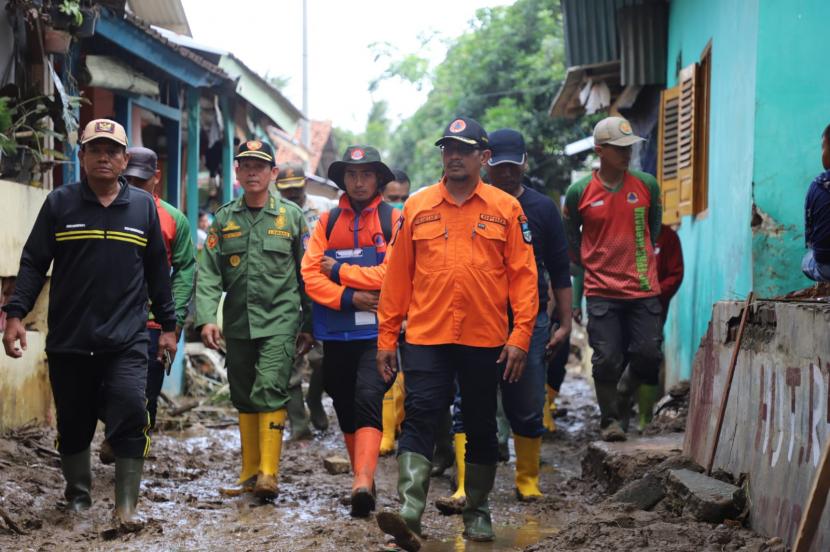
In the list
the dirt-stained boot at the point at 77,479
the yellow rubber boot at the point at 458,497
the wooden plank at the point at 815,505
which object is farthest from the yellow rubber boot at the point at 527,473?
the wooden plank at the point at 815,505

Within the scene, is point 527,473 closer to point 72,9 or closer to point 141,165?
point 141,165

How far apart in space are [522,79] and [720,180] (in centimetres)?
1553

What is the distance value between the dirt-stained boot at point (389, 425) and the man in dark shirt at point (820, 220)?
3575 mm

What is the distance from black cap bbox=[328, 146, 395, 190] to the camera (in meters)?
6.70

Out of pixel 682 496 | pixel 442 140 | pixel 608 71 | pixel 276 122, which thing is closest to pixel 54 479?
pixel 442 140

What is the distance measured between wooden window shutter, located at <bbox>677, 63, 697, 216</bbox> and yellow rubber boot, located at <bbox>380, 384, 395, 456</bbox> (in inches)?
133

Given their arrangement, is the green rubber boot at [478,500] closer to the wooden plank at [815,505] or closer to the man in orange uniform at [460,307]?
the man in orange uniform at [460,307]

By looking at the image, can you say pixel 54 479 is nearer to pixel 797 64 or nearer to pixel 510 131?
pixel 510 131

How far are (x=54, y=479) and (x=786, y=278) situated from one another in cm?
469

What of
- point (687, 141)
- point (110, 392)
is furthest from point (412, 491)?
point (687, 141)

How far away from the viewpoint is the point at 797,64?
726 centimetres

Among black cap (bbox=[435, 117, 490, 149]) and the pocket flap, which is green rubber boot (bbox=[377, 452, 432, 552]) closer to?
the pocket flap

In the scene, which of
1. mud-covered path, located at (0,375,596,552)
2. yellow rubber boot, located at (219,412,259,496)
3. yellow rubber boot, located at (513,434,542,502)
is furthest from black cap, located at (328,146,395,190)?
mud-covered path, located at (0,375,596,552)

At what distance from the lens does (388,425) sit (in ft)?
28.3
